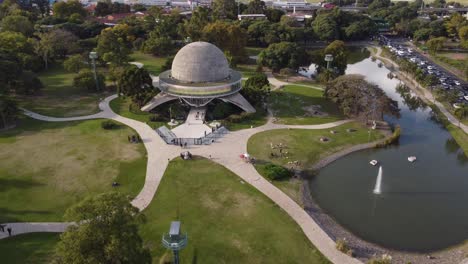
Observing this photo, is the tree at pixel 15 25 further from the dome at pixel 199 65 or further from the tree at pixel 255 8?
the tree at pixel 255 8

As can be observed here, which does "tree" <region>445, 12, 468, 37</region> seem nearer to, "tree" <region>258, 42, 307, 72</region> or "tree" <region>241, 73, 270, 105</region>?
"tree" <region>258, 42, 307, 72</region>

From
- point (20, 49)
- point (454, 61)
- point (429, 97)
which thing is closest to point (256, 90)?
point (429, 97)

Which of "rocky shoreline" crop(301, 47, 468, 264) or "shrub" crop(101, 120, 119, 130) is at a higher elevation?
"shrub" crop(101, 120, 119, 130)

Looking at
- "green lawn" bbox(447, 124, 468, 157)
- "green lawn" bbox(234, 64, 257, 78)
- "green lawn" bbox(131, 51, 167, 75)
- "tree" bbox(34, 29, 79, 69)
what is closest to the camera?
"green lawn" bbox(447, 124, 468, 157)

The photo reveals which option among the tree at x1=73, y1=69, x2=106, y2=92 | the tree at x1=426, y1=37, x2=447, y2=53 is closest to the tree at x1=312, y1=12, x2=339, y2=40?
the tree at x1=426, y1=37, x2=447, y2=53

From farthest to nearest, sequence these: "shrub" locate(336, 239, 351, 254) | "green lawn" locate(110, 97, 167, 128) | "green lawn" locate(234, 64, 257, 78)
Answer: "green lawn" locate(234, 64, 257, 78) < "green lawn" locate(110, 97, 167, 128) < "shrub" locate(336, 239, 351, 254)
